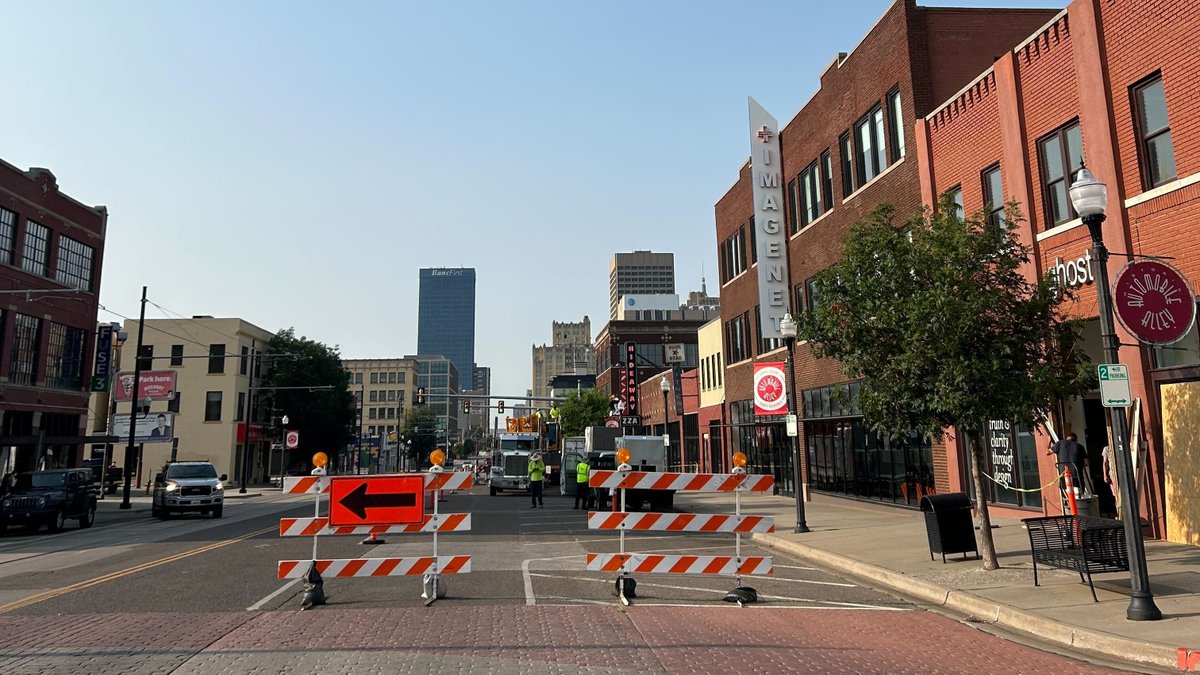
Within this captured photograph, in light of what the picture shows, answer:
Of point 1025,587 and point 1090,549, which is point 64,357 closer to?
point 1025,587

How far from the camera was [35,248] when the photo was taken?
3688cm

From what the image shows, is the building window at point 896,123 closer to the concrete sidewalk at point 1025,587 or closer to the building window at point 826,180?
the building window at point 826,180

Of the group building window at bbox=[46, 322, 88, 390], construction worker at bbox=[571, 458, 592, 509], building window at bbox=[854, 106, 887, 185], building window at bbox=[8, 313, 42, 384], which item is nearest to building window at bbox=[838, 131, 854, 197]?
building window at bbox=[854, 106, 887, 185]

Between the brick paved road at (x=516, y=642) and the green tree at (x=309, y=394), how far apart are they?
5907 cm

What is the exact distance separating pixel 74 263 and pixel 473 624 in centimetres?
4192

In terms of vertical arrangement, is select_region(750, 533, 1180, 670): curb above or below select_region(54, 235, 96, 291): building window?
below

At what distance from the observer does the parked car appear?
26.1 metres

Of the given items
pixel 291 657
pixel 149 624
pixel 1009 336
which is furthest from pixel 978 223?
pixel 149 624

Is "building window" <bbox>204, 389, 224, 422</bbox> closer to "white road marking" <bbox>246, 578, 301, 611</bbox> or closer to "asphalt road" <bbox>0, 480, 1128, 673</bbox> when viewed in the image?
"asphalt road" <bbox>0, 480, 1128, 673</bbox>

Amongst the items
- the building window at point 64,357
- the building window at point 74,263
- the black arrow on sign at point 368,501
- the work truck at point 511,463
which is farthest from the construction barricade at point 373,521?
the building window at point 74,263

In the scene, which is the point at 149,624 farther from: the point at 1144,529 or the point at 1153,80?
the point at 1153,80

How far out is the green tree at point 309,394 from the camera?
65.1 metres

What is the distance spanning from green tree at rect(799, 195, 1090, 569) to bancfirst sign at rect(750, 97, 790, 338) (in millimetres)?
16386

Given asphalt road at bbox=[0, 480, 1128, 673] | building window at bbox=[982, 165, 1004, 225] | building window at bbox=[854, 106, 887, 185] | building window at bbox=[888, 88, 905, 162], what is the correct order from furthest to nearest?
building window at bbox=[854, 106, 887, 185]
building window at bbox=[888, 88, 905, 162]
building window at bbox=[982, 165, 1004, 225]
asphalt road at bbox=[0, 480, 1128, 673]
